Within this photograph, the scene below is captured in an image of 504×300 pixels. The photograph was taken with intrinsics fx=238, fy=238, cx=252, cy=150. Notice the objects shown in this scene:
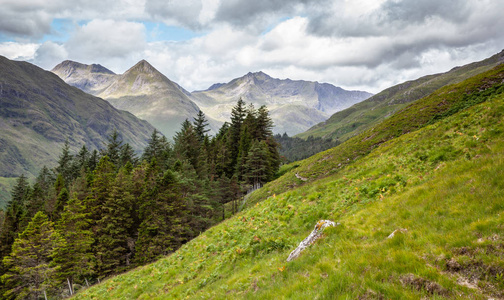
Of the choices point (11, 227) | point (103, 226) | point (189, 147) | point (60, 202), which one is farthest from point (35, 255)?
point (189, 147)

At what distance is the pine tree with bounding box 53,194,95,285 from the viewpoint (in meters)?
35.3

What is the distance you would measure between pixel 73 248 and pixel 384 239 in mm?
43170

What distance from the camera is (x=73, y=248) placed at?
35656 millimetres

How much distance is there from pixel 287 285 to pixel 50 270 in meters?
41.7

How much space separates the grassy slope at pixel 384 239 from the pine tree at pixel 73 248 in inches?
873

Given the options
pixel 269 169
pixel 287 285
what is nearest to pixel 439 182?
pixel 287 285

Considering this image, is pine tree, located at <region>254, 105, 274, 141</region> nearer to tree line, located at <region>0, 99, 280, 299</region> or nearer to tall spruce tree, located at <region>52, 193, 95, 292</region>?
tree line, located at <region>0, 99, 280, 299</region>

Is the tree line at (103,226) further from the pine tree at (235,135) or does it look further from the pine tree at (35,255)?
the pine tree at (235,135)

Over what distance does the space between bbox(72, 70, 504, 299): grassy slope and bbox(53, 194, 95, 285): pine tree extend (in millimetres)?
22178

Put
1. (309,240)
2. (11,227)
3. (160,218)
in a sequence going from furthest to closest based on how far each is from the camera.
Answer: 1. (11,227)
2. (160,218)
3. (309,240)

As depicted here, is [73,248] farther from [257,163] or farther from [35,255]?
[257,163]

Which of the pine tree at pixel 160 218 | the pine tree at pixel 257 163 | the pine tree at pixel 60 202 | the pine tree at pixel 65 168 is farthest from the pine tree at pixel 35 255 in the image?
the pine tree at pixel 65 168

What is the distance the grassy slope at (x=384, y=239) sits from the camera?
20.0 feet

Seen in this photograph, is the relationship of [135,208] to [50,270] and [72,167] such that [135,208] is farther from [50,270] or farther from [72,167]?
[72,167]
